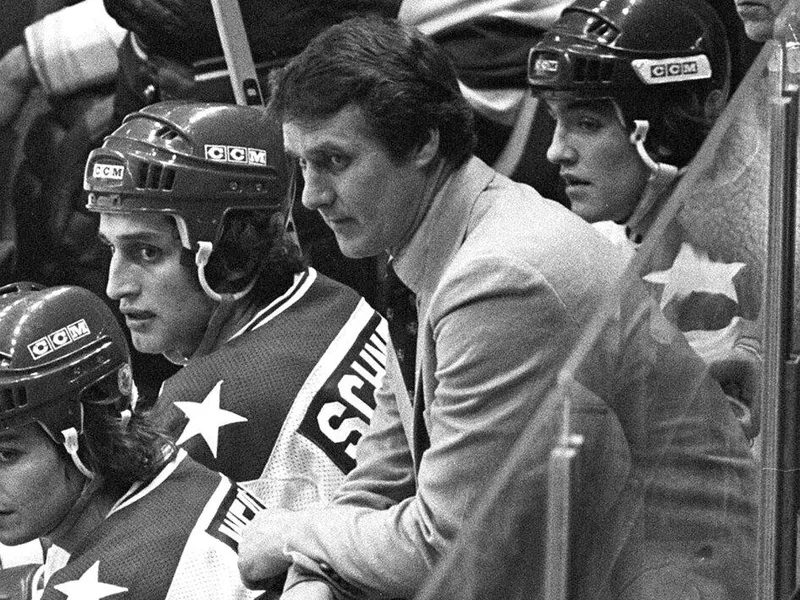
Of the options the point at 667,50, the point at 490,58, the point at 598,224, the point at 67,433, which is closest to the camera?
the point at 67,433

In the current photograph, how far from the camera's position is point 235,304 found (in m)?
3.59

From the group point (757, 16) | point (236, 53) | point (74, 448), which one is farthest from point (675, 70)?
point (236, 53)

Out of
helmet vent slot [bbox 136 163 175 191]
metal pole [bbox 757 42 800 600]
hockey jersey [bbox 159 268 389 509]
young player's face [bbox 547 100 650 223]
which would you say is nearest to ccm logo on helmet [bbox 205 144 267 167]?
helmet vent slot [bbox 136 163 175 191]

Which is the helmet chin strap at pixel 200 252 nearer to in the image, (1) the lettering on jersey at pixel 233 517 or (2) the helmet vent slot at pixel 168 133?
(2) the helmet vent slot at pixel 168 133

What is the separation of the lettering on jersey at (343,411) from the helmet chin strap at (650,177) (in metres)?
0.57

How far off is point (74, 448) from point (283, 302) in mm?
745

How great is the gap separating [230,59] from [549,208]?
214 cm

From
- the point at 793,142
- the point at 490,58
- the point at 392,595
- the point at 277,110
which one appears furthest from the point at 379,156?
the point at 490,58

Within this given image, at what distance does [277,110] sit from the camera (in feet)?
8.39

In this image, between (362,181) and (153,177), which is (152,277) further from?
(362,181)

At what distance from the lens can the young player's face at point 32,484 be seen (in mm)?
2869

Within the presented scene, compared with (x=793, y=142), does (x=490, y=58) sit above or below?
below

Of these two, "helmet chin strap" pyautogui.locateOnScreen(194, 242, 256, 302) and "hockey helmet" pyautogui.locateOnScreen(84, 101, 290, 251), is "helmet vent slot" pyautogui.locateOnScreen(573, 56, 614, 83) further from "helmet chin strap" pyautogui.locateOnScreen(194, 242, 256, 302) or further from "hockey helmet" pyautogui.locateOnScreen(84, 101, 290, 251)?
"helmet chin strap" pyautogui.locateOnScreen(194, 242, 256, 302)

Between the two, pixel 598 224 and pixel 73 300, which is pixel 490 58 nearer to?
pixel 598 224
